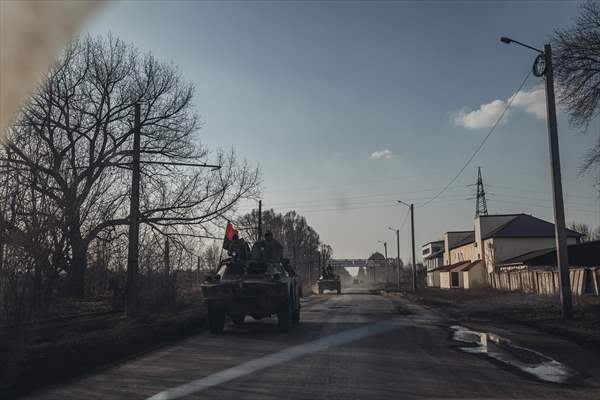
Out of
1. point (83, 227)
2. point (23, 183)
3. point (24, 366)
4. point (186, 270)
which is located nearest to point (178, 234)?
point (186, 270)

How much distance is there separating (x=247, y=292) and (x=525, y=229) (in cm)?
4346

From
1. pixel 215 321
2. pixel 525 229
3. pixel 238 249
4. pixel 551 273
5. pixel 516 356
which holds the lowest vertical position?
pixel 516 356

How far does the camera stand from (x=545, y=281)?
2945cm

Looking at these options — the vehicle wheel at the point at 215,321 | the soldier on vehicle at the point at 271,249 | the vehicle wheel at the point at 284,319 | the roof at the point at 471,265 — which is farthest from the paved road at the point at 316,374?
the roof at the point at 471,265

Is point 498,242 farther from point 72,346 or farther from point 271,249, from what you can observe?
point 72,346

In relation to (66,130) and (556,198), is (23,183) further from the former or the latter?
(556,198)

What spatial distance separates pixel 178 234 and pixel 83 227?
1530 centimetres

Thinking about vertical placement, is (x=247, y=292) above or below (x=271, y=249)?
below

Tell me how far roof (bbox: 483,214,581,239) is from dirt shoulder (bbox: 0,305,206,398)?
40.3m

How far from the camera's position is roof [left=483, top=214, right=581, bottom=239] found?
49.2 metres

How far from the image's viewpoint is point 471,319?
671 inches

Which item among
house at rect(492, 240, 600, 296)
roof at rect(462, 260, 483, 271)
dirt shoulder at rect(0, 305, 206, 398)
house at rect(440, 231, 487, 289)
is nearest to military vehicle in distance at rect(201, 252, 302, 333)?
dirt shoulder at rect(0, 305, 206, 398)

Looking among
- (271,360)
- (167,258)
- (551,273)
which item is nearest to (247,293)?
(271,360)

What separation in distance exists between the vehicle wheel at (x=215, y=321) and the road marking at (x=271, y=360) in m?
2.75
